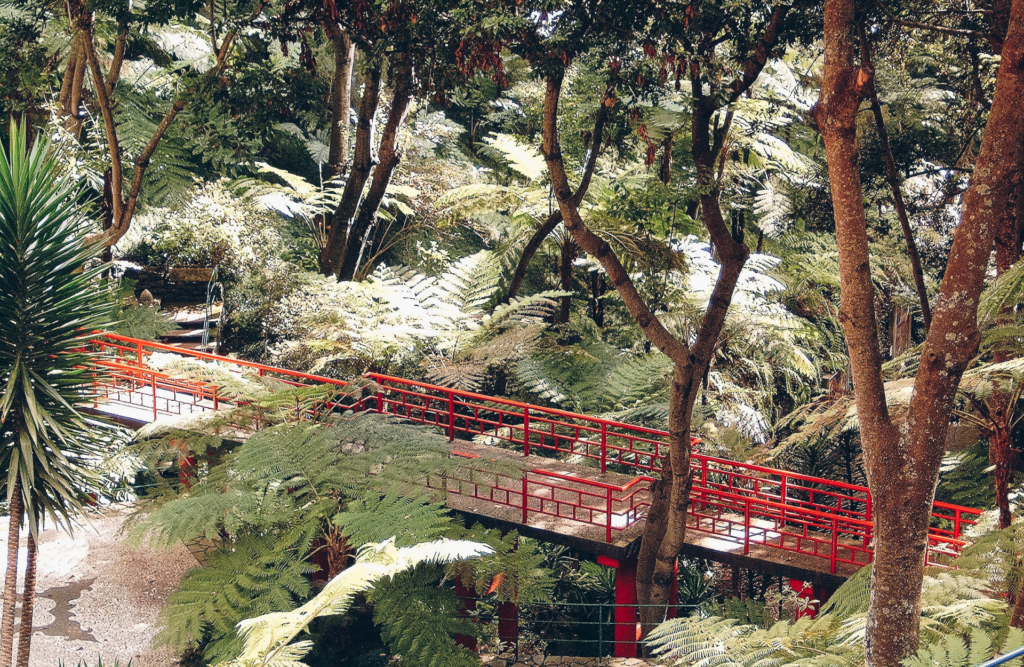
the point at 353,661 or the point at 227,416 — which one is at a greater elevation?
the point at 227,416

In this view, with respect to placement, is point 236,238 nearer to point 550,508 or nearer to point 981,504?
point 550,508

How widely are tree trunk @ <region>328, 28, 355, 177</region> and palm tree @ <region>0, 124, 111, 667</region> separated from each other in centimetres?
692

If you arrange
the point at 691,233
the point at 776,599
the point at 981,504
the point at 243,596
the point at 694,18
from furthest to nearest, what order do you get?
the point at 691,233, the point at 776,599, the point at 981,504, the point at 243,596, the point at 694,18

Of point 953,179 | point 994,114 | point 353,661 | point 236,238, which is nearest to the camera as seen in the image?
point 994,114

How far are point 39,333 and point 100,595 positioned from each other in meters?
4.31

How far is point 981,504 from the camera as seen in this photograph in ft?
29.6

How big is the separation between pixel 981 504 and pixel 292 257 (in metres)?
11.1

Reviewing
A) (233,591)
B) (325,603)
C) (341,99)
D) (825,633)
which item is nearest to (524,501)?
(233,591)

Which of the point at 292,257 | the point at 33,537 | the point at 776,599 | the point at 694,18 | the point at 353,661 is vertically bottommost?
the point at 776,599

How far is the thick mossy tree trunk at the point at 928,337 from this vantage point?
165 inches

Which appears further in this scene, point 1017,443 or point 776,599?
point 776,599

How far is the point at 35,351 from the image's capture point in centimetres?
611

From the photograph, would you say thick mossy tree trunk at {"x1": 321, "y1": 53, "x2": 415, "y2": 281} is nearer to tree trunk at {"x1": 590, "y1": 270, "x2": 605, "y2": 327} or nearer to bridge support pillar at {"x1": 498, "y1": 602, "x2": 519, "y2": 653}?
tree trunk at {"x1": 590, "y1": 270, "x2": 605, "y2": 327}

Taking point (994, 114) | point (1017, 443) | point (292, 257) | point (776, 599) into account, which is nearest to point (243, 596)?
point (994, 114)
